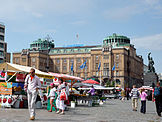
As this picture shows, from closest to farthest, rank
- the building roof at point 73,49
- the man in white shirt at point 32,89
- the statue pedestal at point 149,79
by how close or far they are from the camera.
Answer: the man in white shirt at point 32,89 < the statue pedestal at point 149,79 < the building roof at point 73,49

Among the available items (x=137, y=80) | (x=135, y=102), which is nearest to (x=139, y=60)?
(x=137, y=80)

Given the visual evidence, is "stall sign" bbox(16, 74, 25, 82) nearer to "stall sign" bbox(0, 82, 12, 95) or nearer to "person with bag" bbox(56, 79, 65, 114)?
"stall sign" bbox(0, 82, 12, 95)

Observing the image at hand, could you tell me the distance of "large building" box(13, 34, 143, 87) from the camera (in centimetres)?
11425

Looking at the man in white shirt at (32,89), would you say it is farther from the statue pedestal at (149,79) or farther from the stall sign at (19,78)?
the statue pedestal at (149,79)

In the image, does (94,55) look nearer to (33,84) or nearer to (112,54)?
(112,54)

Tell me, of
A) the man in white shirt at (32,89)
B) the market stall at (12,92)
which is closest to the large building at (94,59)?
the market stall at (12,92)

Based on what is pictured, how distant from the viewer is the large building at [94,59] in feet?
375

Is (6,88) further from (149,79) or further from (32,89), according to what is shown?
(149,79)

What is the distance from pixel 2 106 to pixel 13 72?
8.07 ft

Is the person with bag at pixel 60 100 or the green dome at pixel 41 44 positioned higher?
the green dome at pixel 41 44

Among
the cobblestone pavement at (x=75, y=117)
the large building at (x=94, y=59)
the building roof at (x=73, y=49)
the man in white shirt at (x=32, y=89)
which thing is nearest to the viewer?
the man in white shirt at (x=32, y=89)

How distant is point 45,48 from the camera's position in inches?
5315

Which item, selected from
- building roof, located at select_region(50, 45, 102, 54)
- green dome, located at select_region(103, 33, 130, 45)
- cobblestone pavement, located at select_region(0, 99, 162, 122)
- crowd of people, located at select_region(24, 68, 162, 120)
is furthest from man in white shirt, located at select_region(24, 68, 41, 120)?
green dome, located at select_region(103, 33, 130, 45)

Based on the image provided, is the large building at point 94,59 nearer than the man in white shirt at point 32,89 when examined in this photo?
No
